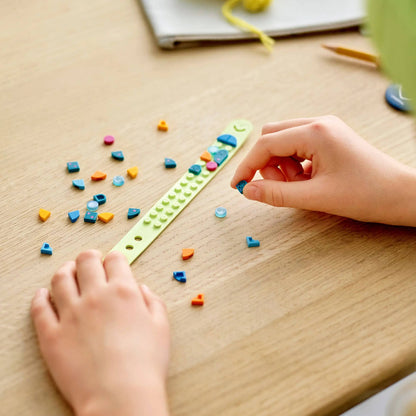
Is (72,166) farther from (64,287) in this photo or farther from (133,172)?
(64,287)

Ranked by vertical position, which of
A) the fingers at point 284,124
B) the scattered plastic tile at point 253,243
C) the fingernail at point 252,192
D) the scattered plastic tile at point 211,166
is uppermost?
the fingers at point 284,124

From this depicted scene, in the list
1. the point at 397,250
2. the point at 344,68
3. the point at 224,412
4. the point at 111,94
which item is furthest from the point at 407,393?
the point at 111,94

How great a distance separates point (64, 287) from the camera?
61cm

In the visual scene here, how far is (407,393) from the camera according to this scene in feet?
2.67

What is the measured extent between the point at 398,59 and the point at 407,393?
561mm

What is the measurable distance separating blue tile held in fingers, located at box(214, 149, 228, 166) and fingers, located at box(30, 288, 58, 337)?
28 cm

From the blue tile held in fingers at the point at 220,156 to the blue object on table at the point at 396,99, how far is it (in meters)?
0.27

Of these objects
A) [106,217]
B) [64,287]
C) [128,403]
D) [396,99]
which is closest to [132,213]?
[106,217]

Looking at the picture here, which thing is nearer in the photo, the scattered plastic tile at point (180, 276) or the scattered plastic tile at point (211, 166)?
the scattered plastic tile at point (180, 276)

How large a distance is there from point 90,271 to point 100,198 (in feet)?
0.42

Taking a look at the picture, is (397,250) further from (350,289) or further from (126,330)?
(126,330)

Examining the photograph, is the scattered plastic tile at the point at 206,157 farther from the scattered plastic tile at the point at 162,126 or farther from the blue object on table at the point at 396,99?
the blue object on table at the point at 396,99

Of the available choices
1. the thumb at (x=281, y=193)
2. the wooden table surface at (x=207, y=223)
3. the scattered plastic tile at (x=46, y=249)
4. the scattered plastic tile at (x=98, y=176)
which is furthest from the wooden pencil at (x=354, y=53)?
the scattered plastic tile at (x=46, y=249)

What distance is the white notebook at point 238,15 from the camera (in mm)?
944
